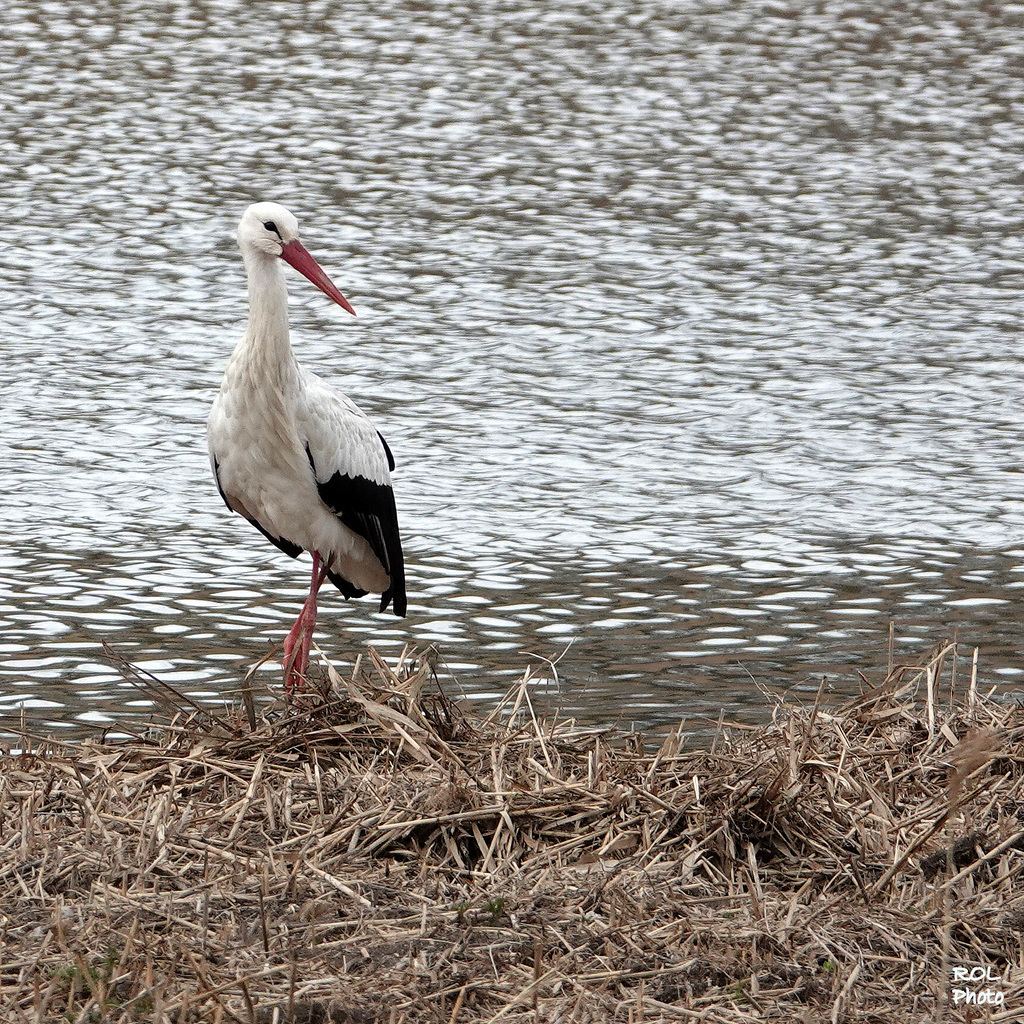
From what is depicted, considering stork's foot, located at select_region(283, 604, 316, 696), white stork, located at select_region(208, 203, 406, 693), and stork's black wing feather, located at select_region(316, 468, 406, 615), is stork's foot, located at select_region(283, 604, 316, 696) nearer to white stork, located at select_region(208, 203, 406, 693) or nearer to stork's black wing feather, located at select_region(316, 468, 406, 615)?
white stork, located at select_region(208, 203, 406, 693)

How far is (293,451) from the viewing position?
241 inches

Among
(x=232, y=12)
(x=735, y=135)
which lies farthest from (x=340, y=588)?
(x=232, y=12)

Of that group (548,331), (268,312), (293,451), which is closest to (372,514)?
(293,451)

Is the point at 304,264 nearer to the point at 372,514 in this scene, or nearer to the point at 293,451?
the point at 293,451

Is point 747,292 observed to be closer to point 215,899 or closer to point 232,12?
point 215,899

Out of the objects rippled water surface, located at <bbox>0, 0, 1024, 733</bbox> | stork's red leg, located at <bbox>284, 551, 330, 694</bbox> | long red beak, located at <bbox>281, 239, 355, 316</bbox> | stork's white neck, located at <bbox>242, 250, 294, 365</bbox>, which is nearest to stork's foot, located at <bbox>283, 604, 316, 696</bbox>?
stork's red leg, located at <bbox>284, 551, 330, 694</bbox>

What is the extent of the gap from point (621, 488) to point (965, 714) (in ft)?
11.2

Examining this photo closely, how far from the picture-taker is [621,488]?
852cm

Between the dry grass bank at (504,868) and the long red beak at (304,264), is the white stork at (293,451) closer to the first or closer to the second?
the long red beak at (304,264)

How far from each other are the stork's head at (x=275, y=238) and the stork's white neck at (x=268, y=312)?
0.03 m

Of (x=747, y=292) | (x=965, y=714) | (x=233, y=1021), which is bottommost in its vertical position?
(x=747, y=292)

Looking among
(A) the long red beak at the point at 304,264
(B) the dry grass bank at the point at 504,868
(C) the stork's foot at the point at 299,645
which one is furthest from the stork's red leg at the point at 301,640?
(A) the long red beak at the point at 304,264

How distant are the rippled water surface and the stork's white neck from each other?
1.19 metres

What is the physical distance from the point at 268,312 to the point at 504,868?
228 centimetres
